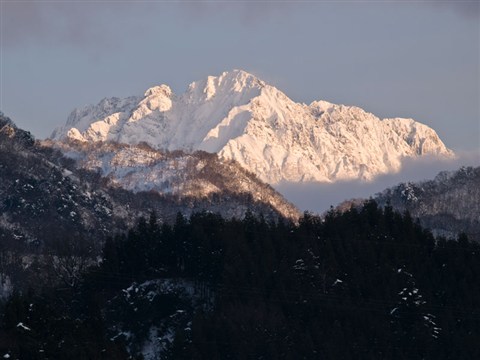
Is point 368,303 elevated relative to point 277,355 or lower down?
elevated

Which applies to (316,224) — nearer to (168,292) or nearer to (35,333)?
(168,292)

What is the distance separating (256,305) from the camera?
144625mm

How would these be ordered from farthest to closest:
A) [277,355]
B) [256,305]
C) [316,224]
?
[316,224], [256,305], [277,355]

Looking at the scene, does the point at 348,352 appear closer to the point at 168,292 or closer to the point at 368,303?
the point at 368,303

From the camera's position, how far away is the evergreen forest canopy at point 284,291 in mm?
135000

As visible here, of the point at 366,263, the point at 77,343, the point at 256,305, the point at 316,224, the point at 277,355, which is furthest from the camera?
the point at 316,224

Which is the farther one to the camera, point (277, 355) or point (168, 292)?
point (168, 292)

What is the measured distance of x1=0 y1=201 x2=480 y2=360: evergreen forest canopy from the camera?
135000 millimetres

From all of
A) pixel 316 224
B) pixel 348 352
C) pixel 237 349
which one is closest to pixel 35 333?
pixel 237 349

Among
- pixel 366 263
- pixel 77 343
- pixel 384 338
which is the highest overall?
pixel 366 263

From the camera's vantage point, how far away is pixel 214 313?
140m

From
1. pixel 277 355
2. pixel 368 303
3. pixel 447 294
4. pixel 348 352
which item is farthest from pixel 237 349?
pixel 447 294

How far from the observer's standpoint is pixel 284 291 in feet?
490

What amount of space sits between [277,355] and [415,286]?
1067 inches
